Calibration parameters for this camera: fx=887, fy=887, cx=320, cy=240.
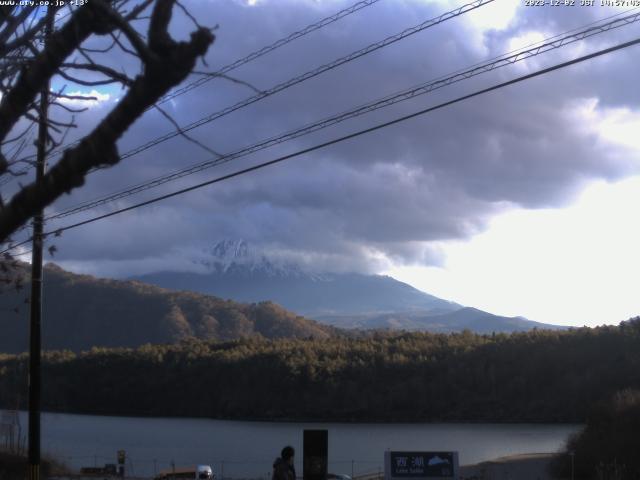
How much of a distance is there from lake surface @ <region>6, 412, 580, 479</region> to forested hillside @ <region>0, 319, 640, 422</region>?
4.64 meters

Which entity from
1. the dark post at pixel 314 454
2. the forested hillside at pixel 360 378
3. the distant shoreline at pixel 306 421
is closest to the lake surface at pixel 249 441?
the distant shoreline at pixel 306 421

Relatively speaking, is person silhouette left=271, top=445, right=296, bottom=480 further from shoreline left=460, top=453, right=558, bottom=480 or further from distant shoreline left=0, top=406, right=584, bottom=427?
distant shoreline left=0, top=406, right=584, bottom=427

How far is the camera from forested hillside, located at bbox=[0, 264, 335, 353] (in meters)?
160

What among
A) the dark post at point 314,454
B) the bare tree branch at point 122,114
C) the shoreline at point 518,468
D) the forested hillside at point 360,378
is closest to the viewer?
the bare tree branch at point 122,114

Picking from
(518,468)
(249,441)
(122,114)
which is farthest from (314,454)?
(249,441)

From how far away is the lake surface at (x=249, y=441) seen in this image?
5178 cm

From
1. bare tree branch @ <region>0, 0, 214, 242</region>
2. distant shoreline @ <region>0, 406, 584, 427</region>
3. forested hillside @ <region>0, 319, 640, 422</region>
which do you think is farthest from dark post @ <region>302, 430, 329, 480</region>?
distant shoreline @ <region>0, 406, 584, 427</region>

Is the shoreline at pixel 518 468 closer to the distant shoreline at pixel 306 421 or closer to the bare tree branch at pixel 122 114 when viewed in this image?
the distant shoreline at pixel 306 421

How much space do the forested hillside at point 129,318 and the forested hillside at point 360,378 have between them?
174 ft

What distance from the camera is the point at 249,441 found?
64.9 m

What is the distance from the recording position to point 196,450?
6006cm

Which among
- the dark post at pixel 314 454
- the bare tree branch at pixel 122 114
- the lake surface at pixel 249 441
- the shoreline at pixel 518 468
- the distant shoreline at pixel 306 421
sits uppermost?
the bare tree branch at pixel 122 114

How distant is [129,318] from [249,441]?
107411mm

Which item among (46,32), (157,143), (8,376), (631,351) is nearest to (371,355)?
(631,351)
